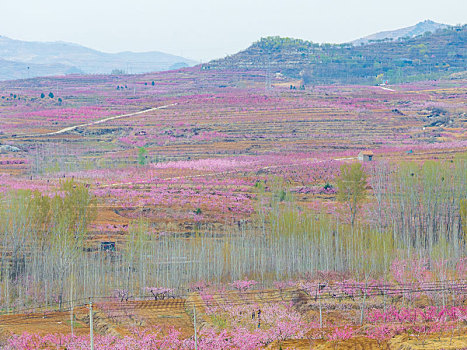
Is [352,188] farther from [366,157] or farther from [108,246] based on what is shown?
[366,157]

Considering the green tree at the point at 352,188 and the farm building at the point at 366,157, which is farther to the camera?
the farm building at the point at 366,157

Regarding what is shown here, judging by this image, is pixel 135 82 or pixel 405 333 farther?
pixel 135 82

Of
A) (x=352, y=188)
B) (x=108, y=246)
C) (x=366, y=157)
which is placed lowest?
(x=108, y=246)

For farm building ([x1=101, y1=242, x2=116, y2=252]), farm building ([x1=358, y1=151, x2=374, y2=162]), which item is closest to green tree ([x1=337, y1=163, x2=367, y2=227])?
farm building ([x1=101, y1=242, x2=116, y2=252])

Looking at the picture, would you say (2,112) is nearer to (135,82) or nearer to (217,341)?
(135,82)

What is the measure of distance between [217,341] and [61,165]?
57.2 m

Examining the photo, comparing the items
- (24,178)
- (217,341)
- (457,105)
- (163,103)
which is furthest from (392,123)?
(217,341)

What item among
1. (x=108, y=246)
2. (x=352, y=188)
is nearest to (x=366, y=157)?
(x=352, y=188)

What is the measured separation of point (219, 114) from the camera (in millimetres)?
122812

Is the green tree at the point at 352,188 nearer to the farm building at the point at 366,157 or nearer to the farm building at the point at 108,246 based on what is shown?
the farm building at the point at 108,246

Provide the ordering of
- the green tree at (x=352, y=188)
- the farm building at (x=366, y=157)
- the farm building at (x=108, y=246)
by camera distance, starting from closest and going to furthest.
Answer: the farm building at (x=108, y=246), the green tree at (x=352, y=188), the farm building at (x=366, y=157)

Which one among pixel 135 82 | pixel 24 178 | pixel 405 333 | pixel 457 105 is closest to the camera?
pixel 405 333

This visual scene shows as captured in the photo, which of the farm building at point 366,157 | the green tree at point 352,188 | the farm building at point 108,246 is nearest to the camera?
the farm building at point 108,246

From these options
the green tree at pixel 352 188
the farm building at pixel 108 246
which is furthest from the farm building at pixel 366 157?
the farm building at pixel 108 246
